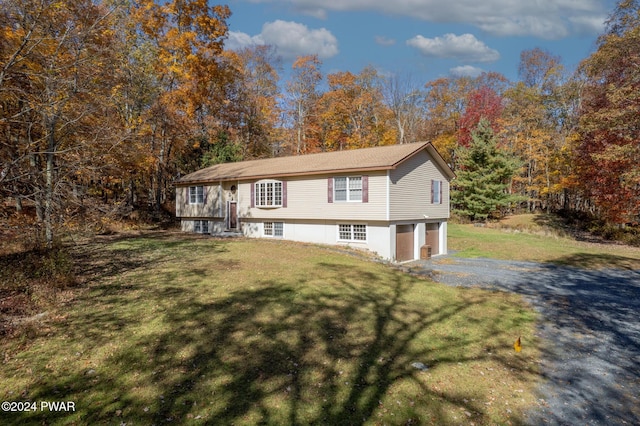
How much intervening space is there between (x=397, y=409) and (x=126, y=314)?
18.5ft

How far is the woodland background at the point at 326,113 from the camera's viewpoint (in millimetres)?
20281

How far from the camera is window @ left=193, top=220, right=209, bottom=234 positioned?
24.7m

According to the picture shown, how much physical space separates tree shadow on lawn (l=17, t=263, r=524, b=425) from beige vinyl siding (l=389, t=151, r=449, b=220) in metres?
Answer: 8.66

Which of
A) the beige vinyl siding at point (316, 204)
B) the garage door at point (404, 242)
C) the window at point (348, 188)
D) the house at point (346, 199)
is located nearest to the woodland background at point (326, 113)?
the house at point (346, 199)

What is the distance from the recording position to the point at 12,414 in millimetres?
4160

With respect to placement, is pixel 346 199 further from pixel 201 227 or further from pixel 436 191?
pixel 201 227

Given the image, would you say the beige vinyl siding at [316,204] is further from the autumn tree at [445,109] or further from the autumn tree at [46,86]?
the autumn tree at [445,109]

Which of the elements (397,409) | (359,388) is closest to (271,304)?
(359,388)

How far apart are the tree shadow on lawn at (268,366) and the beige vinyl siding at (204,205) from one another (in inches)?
603

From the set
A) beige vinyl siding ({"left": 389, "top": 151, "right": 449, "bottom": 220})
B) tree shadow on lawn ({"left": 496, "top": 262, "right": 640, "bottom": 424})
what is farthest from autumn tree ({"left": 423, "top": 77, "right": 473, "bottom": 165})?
tree shadow on lawn ({"left": 496, "top": 262, "right": 640, "bottom": 424})

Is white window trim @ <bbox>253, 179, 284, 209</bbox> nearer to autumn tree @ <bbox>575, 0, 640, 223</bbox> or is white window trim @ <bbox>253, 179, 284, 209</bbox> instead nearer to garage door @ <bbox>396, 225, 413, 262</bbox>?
garage door @ <bbox>396, 225, 413, 262</bbox>

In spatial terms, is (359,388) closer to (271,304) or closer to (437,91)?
(271,304)

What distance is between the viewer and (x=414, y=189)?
18.0m

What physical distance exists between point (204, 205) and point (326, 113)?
17.4 m
